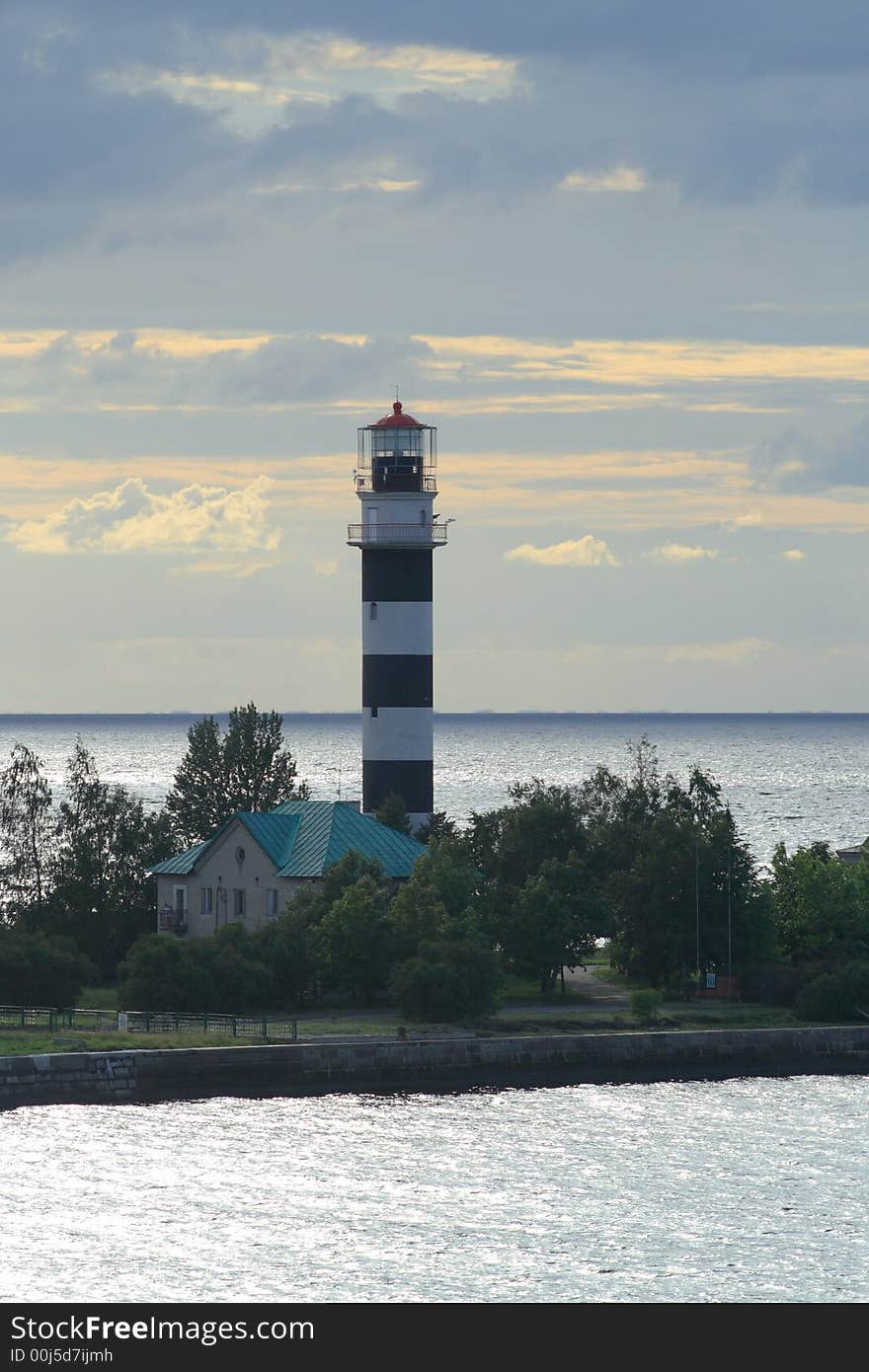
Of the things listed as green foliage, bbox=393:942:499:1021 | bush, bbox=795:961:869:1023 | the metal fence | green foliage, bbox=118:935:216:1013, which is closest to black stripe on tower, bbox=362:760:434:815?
green foliage, bbox=393:942:499:1021

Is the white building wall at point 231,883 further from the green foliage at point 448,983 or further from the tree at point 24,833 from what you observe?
the green foliage at point 448,983

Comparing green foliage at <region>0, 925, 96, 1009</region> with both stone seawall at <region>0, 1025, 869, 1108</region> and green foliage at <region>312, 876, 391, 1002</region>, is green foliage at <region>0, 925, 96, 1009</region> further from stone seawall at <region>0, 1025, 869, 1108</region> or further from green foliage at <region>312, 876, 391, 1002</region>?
stone seawall at <region>0, 1025, 869, 1108</region>

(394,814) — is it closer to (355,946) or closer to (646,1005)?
(355,946)

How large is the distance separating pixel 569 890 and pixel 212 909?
42.4 feet

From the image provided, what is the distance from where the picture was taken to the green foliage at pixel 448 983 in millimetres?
66188

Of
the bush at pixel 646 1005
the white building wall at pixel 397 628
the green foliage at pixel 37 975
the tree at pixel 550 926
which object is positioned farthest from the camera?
the white building wall at pixel 397 628

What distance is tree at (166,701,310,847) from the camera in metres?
91.4

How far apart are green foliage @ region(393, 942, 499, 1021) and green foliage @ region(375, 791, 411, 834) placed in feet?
50.0

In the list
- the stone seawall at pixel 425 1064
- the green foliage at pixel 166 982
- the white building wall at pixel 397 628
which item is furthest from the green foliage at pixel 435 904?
the white building wall at pixel 397 628

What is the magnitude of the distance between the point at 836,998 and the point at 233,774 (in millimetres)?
31314

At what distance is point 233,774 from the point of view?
303ft

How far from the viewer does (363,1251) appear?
45.5 m

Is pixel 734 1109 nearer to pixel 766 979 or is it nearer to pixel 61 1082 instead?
pixel 766 979

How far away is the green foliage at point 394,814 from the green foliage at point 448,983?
15.2 metres
